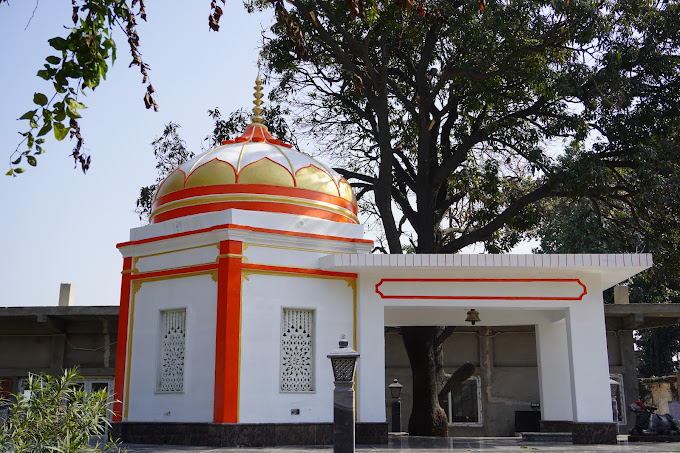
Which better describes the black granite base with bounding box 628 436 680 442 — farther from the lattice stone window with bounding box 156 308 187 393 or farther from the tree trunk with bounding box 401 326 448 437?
the lattice stone window with bounding box 156 308 187 393

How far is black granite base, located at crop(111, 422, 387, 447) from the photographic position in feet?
35.6

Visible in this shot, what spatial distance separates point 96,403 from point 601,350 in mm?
8543

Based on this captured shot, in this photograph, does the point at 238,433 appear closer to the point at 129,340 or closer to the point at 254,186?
the point at 129,340

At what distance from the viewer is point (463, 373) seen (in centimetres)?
1627

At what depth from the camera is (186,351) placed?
11.6 metres

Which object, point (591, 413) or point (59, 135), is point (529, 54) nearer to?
point (591, 413)

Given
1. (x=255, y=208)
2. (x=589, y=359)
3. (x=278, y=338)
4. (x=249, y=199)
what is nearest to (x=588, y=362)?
(x=589, y=359)

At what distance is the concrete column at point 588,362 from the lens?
11844 millimetres

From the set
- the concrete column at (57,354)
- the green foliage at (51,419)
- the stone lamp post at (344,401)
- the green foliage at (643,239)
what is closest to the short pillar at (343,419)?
the stone lamp post at (344,401)

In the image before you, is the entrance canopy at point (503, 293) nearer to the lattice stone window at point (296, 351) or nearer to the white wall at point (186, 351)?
the lattice stone window at point (296, 351)

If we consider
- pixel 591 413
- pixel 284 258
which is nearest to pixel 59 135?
pixel 284 258

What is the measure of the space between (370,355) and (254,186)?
3.44 metres

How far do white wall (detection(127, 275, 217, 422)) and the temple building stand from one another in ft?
0.08

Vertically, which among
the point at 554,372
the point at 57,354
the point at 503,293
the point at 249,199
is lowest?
the point at 554,372
